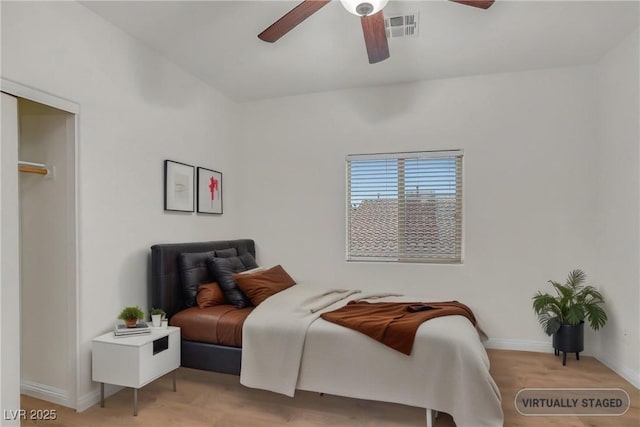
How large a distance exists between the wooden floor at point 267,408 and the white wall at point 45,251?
0.24m

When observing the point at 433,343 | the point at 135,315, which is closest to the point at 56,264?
the point at 135,315

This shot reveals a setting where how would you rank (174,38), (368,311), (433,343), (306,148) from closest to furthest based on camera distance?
1. (433,343)
2. (368,311)
3. (174,38)
4. (306,148)

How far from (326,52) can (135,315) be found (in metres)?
2.65

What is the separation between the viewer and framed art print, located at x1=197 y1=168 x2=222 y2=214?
12.5 ft

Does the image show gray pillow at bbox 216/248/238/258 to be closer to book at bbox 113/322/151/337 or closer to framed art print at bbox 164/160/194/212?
framed art print at bbox 164/160/194/212

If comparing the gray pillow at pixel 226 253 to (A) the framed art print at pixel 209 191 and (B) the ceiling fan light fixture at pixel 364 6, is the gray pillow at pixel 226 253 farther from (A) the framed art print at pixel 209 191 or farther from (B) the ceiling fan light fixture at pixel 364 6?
(B) the ceiling fan light fixture at pixel 364 6

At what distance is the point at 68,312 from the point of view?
8.20 ft

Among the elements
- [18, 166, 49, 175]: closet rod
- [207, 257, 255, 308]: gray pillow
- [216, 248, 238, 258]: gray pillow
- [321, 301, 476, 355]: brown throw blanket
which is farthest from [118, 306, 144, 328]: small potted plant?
[321, 301, 476, 355]: brown throw blanket

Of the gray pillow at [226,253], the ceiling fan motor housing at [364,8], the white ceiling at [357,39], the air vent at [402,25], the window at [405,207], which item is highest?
the white ceiling at [357,39]

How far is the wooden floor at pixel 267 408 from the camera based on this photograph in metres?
2.33

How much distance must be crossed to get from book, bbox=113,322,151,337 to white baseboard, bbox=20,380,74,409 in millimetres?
528

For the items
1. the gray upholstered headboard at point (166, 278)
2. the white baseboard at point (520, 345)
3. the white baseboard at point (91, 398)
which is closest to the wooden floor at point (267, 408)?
the white baseboard at point (91, 398)

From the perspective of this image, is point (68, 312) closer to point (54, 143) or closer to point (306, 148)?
point (54, 143)

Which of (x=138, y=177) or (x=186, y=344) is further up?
(x=138, y=177)
